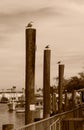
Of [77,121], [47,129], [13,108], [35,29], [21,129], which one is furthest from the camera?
[13,108]

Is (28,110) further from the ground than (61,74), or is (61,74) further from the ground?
(61,74)

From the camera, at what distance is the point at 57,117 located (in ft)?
80.4

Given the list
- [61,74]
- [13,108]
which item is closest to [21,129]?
[61,74]

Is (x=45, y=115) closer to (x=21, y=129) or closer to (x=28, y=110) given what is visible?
(x=28, y=110)

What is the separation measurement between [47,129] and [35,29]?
17.4 feet

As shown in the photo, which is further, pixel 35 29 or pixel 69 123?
pixel 69 123

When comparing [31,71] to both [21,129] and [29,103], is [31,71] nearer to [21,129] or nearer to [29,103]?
[29,103]

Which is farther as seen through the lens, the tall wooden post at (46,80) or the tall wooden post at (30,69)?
the tall wooden post at (46,80)

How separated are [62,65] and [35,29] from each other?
17.5 metres

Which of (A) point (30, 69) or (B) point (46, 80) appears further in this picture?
(B) point (46, 80)

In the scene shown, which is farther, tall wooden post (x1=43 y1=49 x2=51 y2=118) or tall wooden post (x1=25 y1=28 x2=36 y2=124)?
tall wooden post (x1=43 y1=49 x2=51 y2=118)

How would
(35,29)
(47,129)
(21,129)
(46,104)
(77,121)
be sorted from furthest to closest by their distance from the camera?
(46,104) < (77,121) < (35,29) < (47,129) < (21,129)

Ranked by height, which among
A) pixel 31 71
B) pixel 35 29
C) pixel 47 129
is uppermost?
pixel 35 29

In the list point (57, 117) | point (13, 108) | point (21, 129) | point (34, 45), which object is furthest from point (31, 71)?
point (13, 108)
